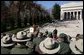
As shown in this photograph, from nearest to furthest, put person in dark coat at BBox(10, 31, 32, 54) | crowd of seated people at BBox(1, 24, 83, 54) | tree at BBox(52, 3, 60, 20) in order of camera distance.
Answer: crowd of seated people at BBox(1, 24, 83, 54), person in dark coat at BBox(10, 31, 32, 54), tree at BBox(52, 3, 60, 20)

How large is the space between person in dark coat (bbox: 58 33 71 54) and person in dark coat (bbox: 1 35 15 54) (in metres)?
1.13

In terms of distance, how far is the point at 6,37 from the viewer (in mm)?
6094

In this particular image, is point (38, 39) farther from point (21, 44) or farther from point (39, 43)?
point (21, 44)

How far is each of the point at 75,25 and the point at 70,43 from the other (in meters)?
0.45

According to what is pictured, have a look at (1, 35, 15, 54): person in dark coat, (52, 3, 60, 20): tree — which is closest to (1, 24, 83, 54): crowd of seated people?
(1, 35, 15, 54): person in dark coat

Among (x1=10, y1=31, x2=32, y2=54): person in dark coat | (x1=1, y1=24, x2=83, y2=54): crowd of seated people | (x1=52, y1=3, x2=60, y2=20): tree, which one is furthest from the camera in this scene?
(x1=52, y1=3, x2=60, y2=20): tree

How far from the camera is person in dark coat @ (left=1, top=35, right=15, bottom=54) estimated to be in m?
6.06

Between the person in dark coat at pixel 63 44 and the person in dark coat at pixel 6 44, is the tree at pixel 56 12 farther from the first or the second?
the person in dark coat at pixel 6 44

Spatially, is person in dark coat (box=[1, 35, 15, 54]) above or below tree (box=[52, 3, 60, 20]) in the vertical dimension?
below

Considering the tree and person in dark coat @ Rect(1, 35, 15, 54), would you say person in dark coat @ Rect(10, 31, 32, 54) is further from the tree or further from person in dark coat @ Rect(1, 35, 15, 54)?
the tree

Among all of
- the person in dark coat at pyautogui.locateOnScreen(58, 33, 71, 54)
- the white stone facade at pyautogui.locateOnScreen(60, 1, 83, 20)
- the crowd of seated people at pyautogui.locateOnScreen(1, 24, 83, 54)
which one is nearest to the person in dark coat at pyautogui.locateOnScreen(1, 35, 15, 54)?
the crowd of seated people at pyautogui.locateOnScreen(1, 24, 83, 54)

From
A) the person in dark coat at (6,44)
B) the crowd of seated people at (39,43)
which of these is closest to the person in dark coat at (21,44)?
the crowd of seated people at (39,43)

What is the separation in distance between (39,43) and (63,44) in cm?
56

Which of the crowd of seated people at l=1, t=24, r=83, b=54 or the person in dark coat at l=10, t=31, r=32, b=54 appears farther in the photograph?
the person in dark coat at l=10, t=31, r=32, b=54
